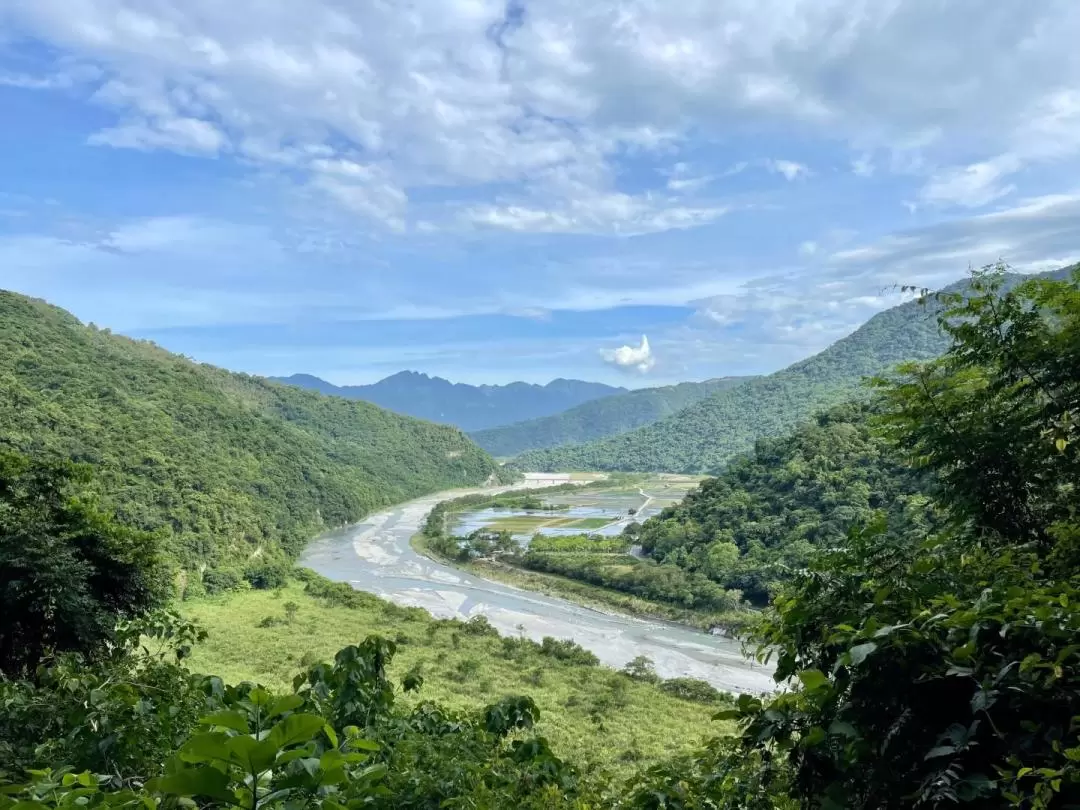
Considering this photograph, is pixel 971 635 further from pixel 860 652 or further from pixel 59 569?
pixel 59 569

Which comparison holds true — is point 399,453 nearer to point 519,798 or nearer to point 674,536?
point 674,536

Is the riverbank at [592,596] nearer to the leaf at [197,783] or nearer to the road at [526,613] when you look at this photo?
the road at [526,613]

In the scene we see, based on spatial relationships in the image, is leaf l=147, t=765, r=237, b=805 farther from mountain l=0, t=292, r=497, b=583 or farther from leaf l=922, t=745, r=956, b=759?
mountain l=0, t=292, r=497, b=583

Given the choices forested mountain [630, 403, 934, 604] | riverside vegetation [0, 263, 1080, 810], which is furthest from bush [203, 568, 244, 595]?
riverside vegetation [0, 263, 1080, 810]

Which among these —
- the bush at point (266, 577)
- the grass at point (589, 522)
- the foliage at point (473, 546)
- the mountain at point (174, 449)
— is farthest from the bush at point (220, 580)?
the grass at point (589, 522)

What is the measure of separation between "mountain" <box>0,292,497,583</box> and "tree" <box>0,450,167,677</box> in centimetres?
1048

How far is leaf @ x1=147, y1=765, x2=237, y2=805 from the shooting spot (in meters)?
0.78

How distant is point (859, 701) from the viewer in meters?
1.41

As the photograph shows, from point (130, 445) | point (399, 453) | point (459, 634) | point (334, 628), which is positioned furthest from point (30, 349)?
point (399, 453)

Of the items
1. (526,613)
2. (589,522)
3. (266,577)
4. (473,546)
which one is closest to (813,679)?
(526,613)

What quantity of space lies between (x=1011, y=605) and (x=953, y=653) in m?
0.18

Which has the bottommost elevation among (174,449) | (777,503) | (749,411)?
(777,503)

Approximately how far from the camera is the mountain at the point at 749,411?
9844 centimetres

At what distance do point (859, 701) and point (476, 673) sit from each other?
19390 mm
